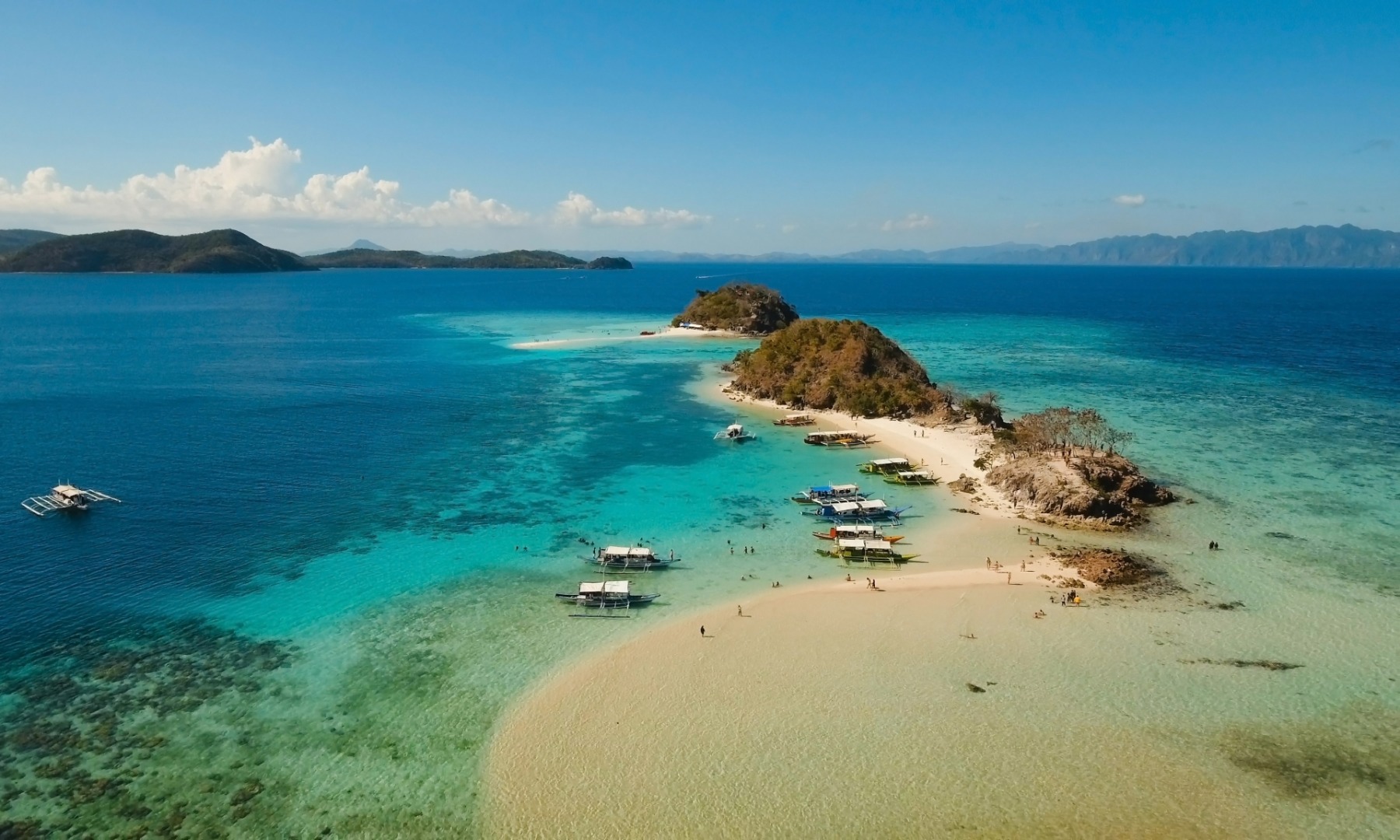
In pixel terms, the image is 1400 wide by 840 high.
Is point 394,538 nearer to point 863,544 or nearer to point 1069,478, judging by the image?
point 863,544

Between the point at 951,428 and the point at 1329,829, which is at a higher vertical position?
the point at 951,428

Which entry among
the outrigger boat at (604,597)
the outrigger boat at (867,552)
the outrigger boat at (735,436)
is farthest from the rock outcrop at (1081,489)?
the outrigger boat at (604,597)

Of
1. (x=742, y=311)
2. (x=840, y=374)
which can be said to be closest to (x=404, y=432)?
(x=840, y=374)

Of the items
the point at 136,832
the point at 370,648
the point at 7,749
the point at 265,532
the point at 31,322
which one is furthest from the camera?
the point at 31,322

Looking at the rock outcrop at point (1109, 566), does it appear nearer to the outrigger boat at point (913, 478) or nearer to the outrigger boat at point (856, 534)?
the outrigger boat at point (856, 534)

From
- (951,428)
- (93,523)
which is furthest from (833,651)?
(93,523)

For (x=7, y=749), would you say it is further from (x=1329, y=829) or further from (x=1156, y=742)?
(x=1329, y=829)
